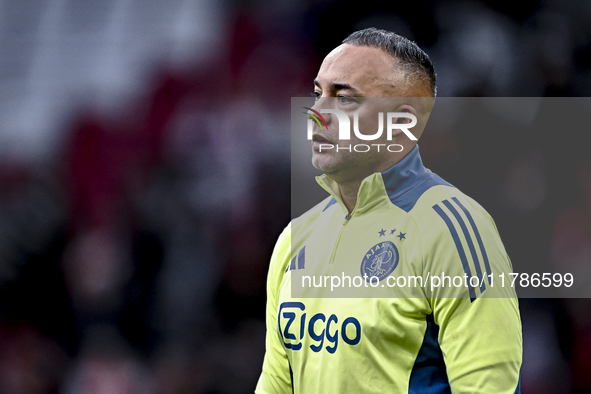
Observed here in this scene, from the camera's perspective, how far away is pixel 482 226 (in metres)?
1.23

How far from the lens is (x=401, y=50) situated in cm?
133

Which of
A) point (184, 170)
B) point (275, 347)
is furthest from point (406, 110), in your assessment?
point (184, 170)

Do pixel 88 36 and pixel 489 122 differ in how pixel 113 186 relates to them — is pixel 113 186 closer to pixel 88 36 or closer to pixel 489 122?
pixel 88 36

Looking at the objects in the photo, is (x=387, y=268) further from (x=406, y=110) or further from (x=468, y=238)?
(x=406, y=110)

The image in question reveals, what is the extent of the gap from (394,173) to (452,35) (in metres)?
1.73

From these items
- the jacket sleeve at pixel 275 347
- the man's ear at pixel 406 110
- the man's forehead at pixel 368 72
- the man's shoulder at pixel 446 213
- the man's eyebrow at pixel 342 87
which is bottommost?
the jacket sleeve at pixel 275 347

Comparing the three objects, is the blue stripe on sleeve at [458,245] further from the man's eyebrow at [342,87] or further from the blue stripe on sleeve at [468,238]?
the man's eyebrow at [342,87]

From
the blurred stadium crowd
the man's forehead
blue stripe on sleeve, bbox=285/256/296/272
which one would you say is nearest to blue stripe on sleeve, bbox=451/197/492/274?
the man's forehead

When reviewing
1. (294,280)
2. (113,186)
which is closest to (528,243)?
(294,280)

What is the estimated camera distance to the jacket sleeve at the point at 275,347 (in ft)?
4.76

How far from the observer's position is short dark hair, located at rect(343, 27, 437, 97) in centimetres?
132

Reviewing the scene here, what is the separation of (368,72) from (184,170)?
1.66m

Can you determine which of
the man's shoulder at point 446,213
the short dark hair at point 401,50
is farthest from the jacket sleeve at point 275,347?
the short dark hair at point 401,50

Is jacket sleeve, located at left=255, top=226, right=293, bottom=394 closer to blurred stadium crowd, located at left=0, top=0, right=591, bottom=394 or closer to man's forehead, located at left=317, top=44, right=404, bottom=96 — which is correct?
man's forehead, located at left=317, top=44, right=404, bottom=96
